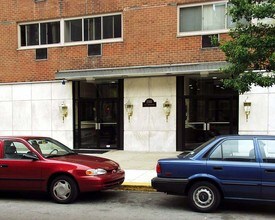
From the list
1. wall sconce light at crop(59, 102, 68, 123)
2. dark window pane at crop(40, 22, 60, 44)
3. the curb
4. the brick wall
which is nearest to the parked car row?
the curb

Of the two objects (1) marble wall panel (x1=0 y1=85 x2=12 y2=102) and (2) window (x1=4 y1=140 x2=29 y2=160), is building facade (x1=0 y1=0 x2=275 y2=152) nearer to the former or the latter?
(1) marble wall panel (x1=0 y1=85 x2=12 y2=102)

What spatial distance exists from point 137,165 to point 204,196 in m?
5.37

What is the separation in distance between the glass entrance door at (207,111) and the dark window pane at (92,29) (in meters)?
4.42

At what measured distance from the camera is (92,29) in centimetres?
1653

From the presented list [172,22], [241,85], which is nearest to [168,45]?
[172,22]

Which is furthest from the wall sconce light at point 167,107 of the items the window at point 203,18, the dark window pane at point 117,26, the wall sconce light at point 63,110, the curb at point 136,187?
the curb at point 136,187

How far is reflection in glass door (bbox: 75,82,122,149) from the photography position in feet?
53.7

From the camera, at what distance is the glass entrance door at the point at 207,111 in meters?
14.6

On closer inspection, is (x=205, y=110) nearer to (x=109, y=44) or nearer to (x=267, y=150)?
(x=109, y=44)

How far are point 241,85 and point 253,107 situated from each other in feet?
18.9

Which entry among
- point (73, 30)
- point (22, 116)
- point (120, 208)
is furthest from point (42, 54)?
point (120, 208)

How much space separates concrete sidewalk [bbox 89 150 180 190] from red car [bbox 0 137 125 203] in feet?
3.16

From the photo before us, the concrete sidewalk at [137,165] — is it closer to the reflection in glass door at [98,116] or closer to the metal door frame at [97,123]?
the metal door frame at [97,123]

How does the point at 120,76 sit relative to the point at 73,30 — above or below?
below
